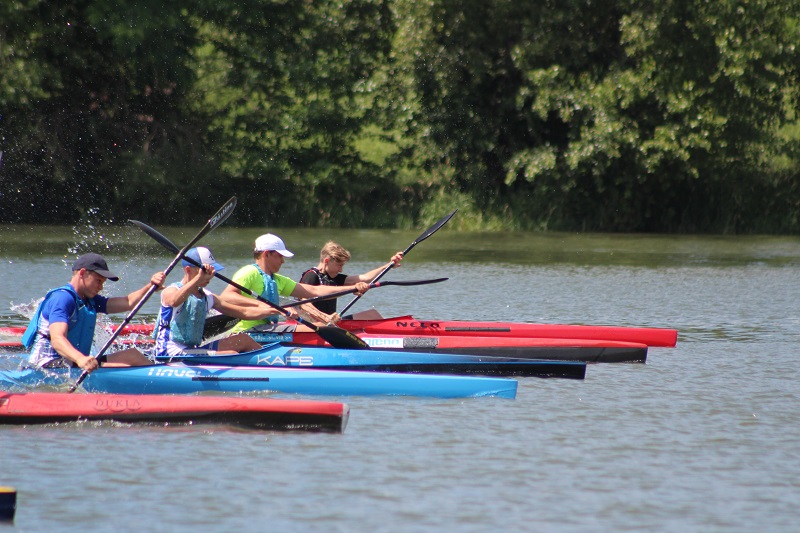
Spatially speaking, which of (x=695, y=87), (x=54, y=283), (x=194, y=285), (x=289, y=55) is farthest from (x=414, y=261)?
(x=194, y=285)

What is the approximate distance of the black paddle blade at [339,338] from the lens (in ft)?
32.6

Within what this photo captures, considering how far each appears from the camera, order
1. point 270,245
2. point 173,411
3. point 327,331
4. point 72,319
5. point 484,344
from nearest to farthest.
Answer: point 173,411 → point 72,319 → point 327,331 → point 270,245 → point 484,344

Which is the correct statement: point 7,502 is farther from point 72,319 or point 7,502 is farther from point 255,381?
point 255,381

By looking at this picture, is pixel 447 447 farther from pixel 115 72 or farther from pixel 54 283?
pixel 115 72

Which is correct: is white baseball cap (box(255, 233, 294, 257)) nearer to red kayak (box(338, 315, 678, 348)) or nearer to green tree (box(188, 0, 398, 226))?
red kayak (box(338, 315, 678, 348))

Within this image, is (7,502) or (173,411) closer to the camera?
(7,502)

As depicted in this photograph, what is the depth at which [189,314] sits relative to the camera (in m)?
9.38

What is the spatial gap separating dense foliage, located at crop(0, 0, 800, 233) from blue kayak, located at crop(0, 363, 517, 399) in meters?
21.0

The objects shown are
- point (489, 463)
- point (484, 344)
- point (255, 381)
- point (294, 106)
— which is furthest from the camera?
point (294, 106)

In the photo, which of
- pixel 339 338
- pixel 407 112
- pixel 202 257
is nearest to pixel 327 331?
pixel 339 338

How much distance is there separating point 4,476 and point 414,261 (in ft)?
54.8

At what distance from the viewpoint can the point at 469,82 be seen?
32344 millimetres

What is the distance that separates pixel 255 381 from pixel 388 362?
132 cm

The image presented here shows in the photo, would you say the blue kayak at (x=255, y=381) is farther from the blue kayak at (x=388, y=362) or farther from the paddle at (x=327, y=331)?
the paddle at (x=327, y=331)
